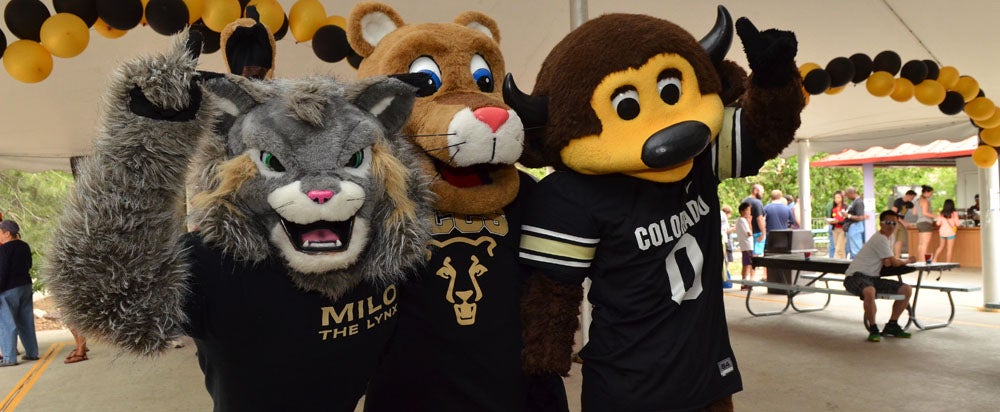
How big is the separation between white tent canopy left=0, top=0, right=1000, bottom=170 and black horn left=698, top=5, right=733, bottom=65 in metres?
2.51

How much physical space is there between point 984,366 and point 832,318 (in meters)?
2.10

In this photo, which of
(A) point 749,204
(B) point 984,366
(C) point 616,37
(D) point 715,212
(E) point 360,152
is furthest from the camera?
(A) point 749,204

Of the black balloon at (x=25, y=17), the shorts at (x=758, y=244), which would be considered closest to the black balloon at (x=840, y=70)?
the black balloon at (x=25, y=17)

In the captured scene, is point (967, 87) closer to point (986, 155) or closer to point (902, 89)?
point (902, 89)

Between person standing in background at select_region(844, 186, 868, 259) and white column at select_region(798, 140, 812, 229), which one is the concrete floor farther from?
person standing in background at select_region(844, 186, 868, 259)

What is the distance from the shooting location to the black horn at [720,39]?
165cm

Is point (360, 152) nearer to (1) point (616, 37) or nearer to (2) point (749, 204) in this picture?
(1) point (616, 37)

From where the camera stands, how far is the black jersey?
5.43ft

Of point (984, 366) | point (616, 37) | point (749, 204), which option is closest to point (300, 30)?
point (616, 37)

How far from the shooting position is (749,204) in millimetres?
9914

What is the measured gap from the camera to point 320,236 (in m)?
1.19

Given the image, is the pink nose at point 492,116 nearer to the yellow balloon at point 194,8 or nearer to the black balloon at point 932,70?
the yellow balloon at point 194,8

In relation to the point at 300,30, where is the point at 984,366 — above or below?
below

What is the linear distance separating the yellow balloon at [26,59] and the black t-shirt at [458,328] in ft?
7.05
